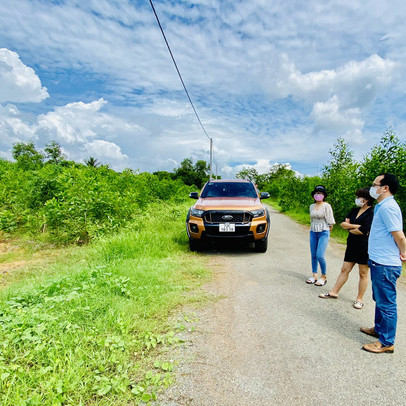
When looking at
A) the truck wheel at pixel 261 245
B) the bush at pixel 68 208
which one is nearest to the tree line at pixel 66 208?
the bush at pixel 68 208

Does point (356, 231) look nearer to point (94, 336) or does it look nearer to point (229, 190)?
point (94, 336)

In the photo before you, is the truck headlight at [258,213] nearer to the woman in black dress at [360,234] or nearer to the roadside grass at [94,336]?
the roadside grass at [94,336]

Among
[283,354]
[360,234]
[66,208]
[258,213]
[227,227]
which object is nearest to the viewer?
[283,354]

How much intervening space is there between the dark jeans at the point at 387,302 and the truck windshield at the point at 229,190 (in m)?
4.72

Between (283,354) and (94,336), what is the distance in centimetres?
181

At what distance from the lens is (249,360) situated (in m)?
2.48

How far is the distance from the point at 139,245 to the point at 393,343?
477 centimetres

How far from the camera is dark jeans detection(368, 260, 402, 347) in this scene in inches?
105

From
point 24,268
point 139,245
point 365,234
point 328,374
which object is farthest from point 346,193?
point 24,268

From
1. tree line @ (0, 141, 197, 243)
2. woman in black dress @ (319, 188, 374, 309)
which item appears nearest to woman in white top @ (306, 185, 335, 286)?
woman in black dress @ (319, 188, 374, 309)

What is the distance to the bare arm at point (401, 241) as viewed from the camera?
2.59 meters

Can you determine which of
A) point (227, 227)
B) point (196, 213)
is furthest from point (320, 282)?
point (196, 213)

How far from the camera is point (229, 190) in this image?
25.1 feet

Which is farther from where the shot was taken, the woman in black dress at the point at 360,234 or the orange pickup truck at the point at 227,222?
the orange pickup truck at the point at 227,222
